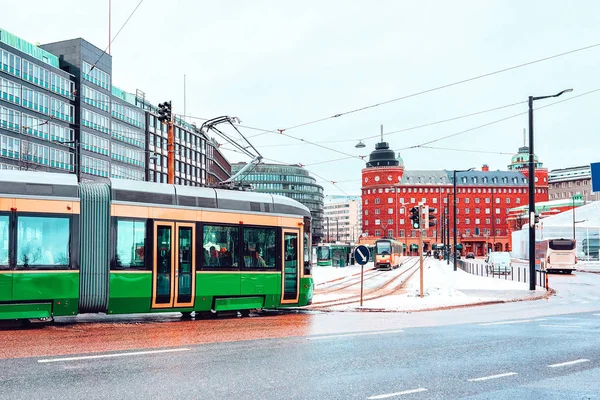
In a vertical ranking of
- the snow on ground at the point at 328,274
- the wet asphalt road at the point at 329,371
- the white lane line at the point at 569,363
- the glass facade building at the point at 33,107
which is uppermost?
the glass facade building at the point at 33,107

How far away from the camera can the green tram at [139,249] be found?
14.2m

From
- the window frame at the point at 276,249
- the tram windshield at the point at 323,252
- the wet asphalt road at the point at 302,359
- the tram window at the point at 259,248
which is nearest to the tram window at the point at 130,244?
the wet asphalt road at the point at 302,359

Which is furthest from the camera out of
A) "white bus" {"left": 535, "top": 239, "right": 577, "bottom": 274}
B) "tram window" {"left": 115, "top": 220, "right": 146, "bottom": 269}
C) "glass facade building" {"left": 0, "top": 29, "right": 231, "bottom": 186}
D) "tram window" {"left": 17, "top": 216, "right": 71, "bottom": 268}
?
"glass facade building" {"left": 0, "top": 29, "right": 231, "bottom": 186}

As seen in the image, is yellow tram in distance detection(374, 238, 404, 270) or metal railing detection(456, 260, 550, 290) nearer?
metal railing detection(456, 260, 550, 290)

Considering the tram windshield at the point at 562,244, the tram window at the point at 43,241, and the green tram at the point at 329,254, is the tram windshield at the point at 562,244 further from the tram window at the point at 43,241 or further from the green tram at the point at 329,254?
the tram window at the point at 43,241

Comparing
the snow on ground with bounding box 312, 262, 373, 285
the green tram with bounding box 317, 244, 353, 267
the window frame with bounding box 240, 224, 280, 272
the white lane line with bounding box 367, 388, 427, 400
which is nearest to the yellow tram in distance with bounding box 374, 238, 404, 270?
the green tram with bounding box 317, 244, 353, 267

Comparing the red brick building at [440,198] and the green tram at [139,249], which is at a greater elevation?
the red brick building at [440,198]

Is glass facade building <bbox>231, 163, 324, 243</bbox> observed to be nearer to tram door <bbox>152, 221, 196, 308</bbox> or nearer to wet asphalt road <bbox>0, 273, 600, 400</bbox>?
tram door <bbox>152, 221, 196, 308</bbox>

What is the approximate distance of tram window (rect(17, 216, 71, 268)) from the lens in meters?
14.2

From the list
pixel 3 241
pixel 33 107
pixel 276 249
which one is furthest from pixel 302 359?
pixel 33 107

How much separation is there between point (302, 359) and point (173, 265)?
20.6 feet

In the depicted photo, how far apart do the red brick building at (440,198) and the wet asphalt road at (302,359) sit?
477 ft

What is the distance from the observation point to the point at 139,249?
15.5 metres

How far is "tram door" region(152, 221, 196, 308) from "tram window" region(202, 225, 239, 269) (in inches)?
15.6
